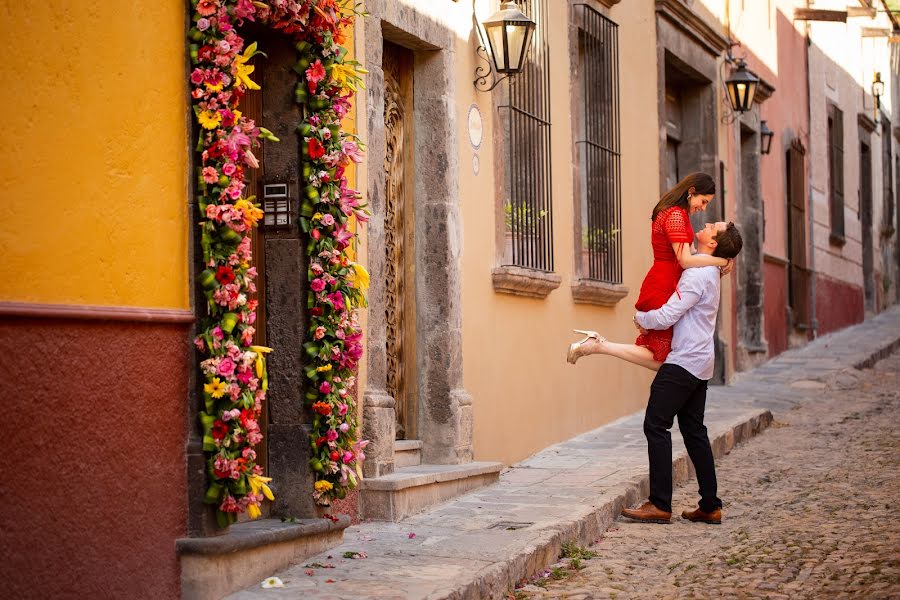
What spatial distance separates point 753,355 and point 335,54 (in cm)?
1129

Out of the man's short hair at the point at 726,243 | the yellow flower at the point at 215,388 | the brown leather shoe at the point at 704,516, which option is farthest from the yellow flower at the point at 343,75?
the brown leather shoe at the point at 704,516

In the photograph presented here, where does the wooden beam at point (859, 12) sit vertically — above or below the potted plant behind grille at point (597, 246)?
above

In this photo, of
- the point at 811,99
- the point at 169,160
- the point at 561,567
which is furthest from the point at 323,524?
the point at 811,99

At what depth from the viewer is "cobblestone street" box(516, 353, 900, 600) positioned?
5.78m

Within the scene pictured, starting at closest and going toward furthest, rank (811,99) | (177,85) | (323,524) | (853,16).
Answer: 1. (177,85)
2. (323,524)
3. (811,99)
4. (853,16)

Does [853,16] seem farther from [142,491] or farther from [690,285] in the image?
[142,491]

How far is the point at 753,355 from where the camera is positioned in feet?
54.3

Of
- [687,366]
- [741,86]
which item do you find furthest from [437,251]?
[741,86]

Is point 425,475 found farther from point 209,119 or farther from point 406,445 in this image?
point 209,119

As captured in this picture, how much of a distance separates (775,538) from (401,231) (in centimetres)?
286

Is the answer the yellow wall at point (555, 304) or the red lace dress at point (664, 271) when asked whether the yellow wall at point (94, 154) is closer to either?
the red lace dress at point (664, 271)

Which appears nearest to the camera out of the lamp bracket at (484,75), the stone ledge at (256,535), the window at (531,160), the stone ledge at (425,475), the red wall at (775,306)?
Answer: the stone ledge at (256,535)

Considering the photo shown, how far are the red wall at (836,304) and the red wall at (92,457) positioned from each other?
54.1ft

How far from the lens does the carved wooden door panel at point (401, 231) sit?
8078 millimetres
